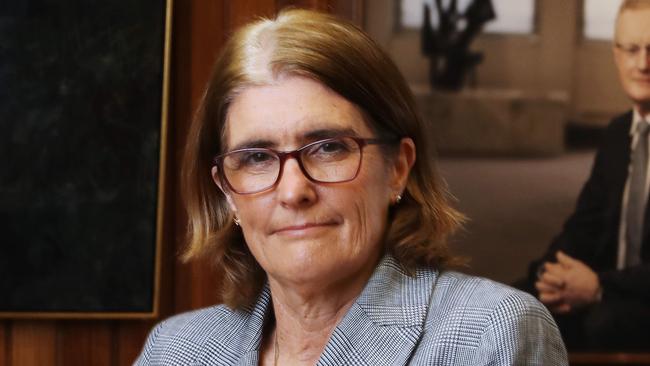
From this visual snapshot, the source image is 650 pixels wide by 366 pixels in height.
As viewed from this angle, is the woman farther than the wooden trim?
No

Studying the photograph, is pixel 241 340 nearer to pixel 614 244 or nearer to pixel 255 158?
pixel 255 158

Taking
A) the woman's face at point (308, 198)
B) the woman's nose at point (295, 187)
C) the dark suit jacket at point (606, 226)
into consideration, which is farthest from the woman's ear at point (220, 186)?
the dark suit jacket at point (606, 226)

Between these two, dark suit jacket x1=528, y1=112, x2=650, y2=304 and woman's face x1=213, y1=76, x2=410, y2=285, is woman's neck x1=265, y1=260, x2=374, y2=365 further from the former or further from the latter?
dark suit jacket x1=528, y1=112, x2=650, y2=304

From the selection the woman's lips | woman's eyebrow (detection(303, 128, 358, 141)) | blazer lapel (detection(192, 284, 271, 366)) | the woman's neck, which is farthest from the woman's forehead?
blazer lapel (detection(192, 284, 271, 366))

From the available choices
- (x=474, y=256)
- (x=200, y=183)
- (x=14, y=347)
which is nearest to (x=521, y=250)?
(x=474, y=256)

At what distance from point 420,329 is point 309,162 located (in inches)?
13.0

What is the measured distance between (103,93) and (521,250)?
1295mm

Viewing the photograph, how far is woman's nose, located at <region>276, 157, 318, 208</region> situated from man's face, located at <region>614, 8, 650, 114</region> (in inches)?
62.6

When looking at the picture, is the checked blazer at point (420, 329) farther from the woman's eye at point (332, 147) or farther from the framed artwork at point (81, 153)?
the framed artwork at point (81, 153)

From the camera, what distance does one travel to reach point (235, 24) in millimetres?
2832

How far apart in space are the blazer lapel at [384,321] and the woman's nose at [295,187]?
22 centimetres

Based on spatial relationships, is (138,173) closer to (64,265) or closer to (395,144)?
(64,265)

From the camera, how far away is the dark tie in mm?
2818

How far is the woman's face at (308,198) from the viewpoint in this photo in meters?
1.58
